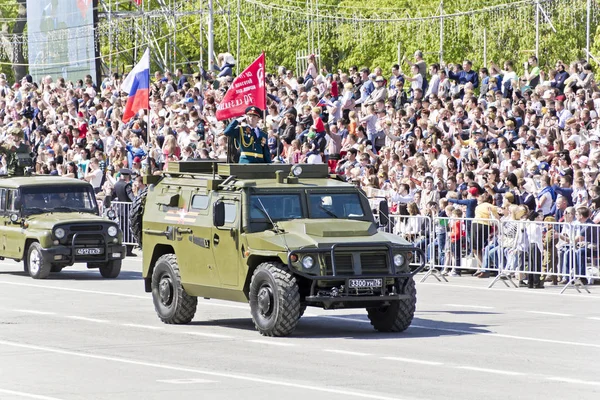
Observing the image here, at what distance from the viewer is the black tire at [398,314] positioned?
17094 mm

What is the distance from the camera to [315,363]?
14414 mm

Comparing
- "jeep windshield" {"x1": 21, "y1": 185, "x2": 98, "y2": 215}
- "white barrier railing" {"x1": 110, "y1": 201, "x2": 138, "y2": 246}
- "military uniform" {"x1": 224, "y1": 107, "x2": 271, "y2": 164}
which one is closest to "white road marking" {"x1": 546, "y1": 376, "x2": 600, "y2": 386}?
"military uniform" {"x1": 224, "y1": 107, "x2": 271, "y2": 164}

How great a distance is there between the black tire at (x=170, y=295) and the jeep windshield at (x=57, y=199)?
Result: 8758mm

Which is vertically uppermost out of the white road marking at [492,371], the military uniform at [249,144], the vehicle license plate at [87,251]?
the military uniform at [249,144]

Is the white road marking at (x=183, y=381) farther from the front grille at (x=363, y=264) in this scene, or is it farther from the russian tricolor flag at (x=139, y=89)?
the russian tricolor flag at (x=139, y=89)

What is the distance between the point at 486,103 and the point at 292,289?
14.9 metres

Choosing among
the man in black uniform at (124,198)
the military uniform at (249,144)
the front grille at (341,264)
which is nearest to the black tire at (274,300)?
the front grille at (341,264)

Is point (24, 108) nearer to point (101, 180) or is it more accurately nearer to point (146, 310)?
point (101, 180)

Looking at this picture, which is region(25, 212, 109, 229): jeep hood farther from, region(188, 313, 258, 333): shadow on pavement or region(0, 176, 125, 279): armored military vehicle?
region(188, 313, 258, 333): shadow on pavement

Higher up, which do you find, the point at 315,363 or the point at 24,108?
the point at 24,108

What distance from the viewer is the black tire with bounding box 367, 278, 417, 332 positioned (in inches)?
673

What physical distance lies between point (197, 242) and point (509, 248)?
7.82m

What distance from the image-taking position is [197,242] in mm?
18219

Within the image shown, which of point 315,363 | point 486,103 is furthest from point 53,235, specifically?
point 315,363
